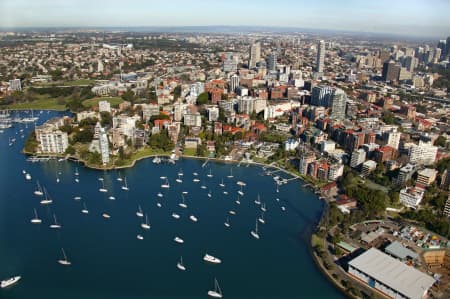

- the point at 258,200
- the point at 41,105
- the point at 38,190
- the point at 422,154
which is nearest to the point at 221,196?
the point at 258,200

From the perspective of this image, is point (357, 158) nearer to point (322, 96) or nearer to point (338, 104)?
point (338, 104)

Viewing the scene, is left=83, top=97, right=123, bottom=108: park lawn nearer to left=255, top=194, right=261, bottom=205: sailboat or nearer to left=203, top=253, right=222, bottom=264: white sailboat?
left=255, top=194, right=261, bottom=205: sailboat

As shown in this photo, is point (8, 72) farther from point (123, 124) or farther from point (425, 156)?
point (425, 156)

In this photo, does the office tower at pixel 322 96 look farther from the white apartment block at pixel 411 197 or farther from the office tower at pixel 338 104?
the white apartment block at pixel 411 197

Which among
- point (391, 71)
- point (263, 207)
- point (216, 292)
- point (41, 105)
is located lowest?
point (216, 292)

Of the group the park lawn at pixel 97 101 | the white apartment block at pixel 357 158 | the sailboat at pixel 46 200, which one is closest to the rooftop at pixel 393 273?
the white apartment block at pixel 357 158

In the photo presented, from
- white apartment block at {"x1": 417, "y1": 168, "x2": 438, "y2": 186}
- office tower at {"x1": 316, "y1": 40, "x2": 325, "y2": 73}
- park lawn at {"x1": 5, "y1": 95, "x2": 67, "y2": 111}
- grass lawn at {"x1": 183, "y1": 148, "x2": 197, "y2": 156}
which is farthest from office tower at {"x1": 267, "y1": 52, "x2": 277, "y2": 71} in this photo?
white apartment block at {"x1": 417, "y1": 168, "x2": 438, "y2": 186}
